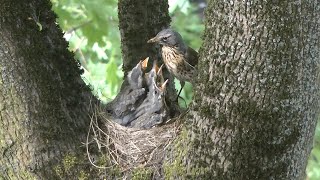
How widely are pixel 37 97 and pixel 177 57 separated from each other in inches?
57.4

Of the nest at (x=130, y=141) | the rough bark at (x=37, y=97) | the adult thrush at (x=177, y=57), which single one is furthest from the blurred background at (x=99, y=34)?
the rough bark at (x=37, y=97)

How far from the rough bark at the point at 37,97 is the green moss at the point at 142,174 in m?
0.29

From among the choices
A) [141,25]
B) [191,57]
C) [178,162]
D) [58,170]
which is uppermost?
[141,25]

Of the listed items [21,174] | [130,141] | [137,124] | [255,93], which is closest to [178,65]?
[137,124]

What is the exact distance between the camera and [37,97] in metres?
2.83

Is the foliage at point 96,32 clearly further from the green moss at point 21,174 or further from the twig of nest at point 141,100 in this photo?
the green moss at point 21,174

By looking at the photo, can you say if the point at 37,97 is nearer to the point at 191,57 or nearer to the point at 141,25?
the point at 141,25

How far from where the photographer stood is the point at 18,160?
9.60 feet

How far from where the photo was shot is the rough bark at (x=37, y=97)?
2.74 m

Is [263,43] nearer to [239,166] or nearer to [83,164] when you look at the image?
[239,166]

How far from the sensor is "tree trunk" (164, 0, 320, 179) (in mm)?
2322

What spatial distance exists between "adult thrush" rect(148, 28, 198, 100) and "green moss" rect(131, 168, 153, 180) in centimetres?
116

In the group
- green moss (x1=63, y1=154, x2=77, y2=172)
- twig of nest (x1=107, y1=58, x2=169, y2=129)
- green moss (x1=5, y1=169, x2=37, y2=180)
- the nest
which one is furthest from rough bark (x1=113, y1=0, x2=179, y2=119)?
green moss (x1=5, y1=169, x2=37, y2=180)

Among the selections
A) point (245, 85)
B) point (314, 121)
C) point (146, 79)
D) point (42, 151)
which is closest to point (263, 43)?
point (245, 85)
